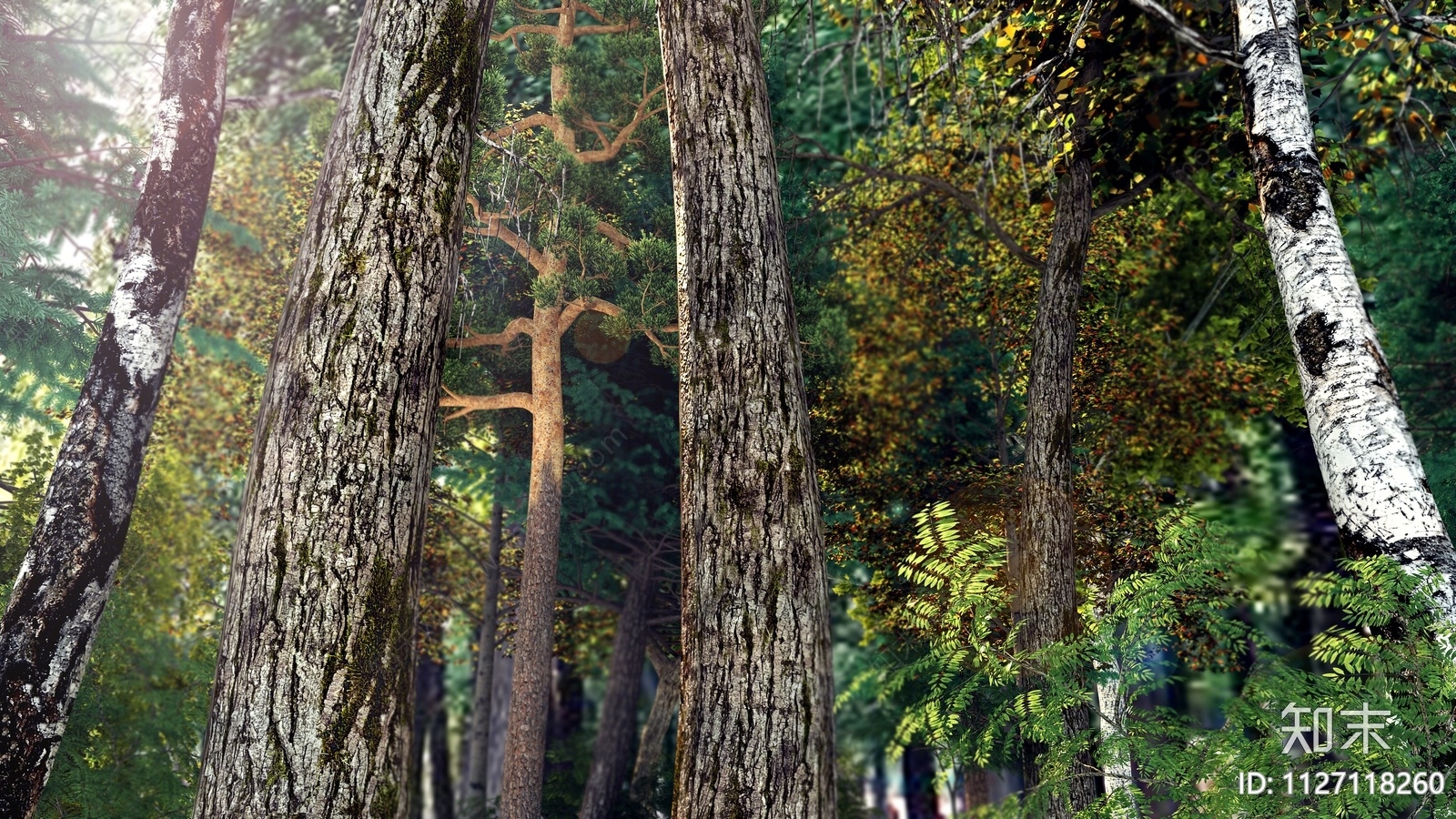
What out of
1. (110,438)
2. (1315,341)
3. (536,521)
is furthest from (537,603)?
(1315,341)

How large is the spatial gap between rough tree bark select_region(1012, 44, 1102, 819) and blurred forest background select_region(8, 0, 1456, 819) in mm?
471

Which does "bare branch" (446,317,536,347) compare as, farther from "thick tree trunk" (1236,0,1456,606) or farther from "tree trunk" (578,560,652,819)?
"thick tree trunk" (1236,0,1456,606)

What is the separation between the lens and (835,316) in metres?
13.7

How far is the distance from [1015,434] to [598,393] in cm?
549

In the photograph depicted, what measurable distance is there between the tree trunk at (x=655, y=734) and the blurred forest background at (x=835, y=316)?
0.06 meters

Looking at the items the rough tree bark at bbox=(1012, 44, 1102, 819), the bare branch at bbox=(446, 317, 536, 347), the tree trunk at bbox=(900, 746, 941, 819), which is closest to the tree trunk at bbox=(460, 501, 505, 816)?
the bare branch at bbox=(446, 317, 536, 347)

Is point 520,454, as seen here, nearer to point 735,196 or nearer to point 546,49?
point 546,49

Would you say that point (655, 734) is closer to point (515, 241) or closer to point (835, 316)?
point (835, 316)

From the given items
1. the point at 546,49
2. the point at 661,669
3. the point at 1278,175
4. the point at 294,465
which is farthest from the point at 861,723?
the point at 294,465

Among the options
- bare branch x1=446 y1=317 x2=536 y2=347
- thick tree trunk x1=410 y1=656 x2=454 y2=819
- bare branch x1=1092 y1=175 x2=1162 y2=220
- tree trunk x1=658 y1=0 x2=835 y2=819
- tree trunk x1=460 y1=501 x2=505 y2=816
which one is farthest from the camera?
thick tree trunk x1=410 y1=656 x2=454 y2=819

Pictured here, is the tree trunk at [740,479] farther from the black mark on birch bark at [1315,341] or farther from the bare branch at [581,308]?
the bare branch at [581,308]

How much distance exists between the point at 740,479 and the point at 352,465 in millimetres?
1897

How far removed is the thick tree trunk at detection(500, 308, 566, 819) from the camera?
37.3 feet

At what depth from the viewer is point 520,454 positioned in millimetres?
13766
